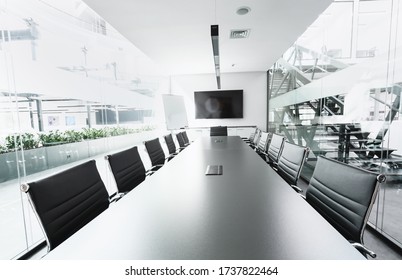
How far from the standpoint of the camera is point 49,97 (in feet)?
7.81

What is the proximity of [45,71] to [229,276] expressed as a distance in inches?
111

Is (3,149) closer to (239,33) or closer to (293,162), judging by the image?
(293,162)

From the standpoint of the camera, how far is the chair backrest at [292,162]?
1787mm

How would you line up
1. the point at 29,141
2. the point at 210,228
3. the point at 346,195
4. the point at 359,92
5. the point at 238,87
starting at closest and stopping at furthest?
1. the point at 210,228
2. the point at 346,195
3. the point at 29,141
4. the point at 359,92
5. the point at 238,87

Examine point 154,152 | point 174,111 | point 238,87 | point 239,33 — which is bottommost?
point 154,152

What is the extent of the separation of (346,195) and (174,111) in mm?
6301

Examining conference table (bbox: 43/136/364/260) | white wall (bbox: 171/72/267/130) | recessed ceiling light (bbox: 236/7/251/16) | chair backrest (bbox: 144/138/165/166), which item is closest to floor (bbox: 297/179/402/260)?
conference table (bbox: 43/136/364/260)

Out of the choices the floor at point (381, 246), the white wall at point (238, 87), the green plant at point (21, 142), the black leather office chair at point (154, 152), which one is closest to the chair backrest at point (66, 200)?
the green plant at point (21, 142)

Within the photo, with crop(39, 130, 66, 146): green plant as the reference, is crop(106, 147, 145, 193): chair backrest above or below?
below

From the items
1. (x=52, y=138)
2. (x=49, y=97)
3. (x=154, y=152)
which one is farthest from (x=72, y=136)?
(x=154, y=152)

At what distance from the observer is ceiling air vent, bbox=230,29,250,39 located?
367cm

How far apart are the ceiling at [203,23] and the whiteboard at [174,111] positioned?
1.73 meters

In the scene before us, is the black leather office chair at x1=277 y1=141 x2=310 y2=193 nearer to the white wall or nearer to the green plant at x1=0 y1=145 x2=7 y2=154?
the green plant at x1=0 y1=145 x2=7 y2=154

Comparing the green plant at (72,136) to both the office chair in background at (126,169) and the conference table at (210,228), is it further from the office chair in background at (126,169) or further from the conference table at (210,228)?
the conference table at (210,228)
